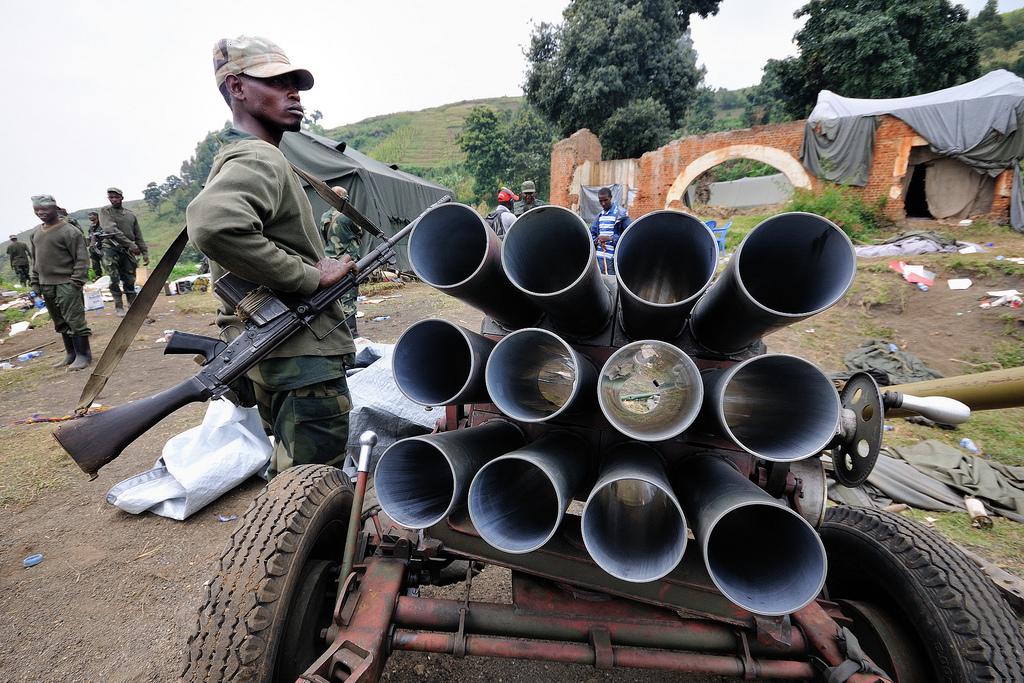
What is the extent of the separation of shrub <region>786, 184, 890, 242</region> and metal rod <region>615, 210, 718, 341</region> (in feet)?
43.5

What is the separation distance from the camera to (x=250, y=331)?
211cm

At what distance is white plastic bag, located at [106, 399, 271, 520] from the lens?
→ 9.77 feet

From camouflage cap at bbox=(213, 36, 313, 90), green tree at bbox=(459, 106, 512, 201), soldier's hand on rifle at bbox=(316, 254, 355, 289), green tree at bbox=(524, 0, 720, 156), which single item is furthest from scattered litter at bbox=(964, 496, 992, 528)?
green tree at bbox=(459, 106, 512, 201)

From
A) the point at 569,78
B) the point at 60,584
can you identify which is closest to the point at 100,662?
the point at 60,584

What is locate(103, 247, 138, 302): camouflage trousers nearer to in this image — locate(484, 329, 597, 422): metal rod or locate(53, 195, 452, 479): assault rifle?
locate(53, 195, 452, 479): assault rifle

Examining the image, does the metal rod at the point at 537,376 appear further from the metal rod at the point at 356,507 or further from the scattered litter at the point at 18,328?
the scattered litter at the point at 18,328

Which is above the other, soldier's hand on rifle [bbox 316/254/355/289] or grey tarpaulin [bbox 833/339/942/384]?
soldier's hand on rifle [bbox 316/254/355/289]

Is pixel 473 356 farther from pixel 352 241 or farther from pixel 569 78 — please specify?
pixel 569 78

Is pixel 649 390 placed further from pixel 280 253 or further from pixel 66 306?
pixel 66 306

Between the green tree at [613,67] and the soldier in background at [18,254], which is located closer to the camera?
the soldier in background at [18,254]

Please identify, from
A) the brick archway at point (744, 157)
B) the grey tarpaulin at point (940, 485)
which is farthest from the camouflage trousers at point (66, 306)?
the brick archway at point (744, 157)

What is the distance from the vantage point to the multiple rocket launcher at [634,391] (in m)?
1.05

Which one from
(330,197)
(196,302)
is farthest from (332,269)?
(196,302)

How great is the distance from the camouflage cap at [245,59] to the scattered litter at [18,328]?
10689mm
